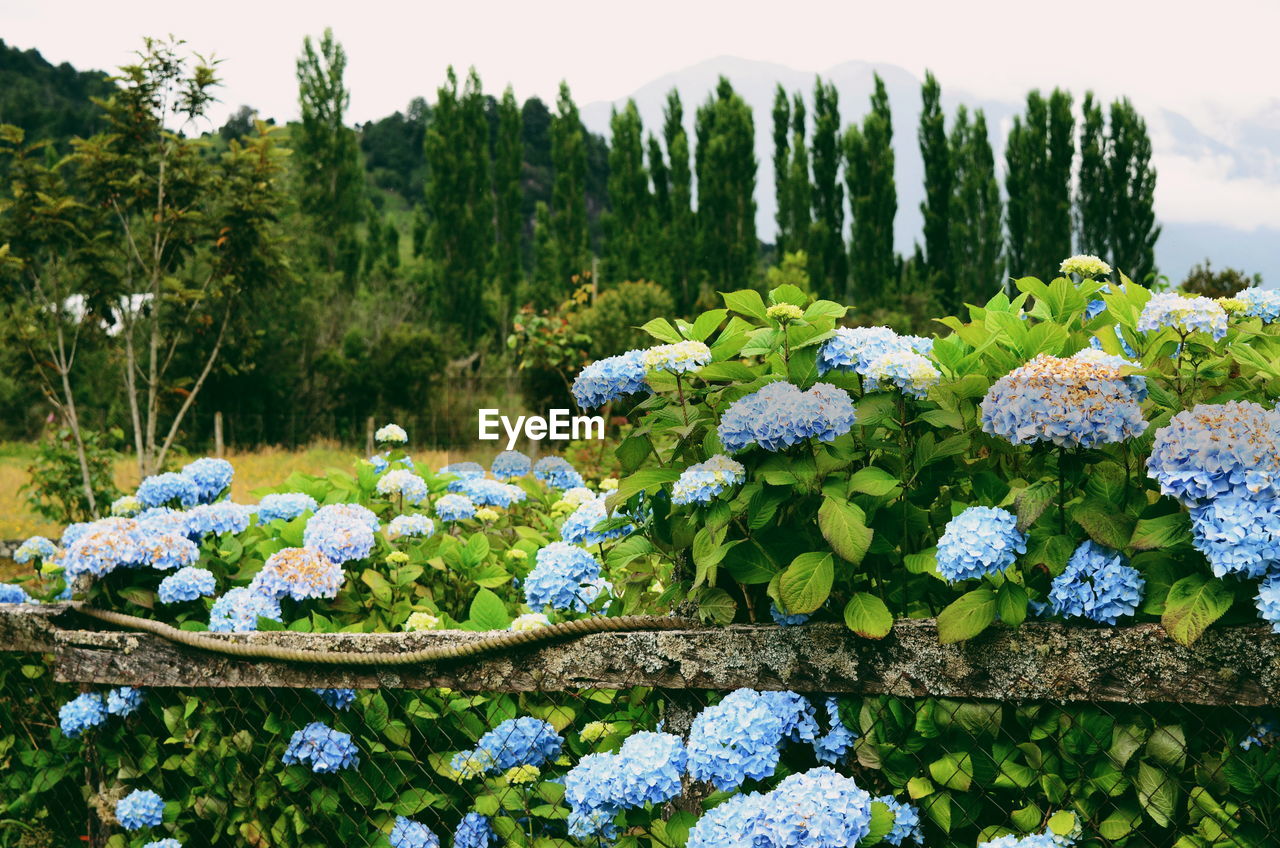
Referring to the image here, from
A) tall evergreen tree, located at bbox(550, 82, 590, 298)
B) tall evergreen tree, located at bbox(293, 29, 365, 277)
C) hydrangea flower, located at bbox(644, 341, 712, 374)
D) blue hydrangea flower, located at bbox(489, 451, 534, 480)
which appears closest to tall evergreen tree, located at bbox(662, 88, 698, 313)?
tall evergreen tree, located at bbox(550, 82, 590, 298)

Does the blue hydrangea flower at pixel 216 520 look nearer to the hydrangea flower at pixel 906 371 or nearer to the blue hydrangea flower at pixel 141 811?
the blue hydrangea flower at pixel 141 811

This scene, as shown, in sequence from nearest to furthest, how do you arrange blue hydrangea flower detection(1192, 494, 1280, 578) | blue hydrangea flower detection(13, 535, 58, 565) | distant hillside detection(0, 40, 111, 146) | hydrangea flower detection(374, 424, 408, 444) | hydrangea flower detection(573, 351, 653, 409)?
1. blue hydrangea flower detection(1192, 494, 1280, 578)
2. hydrangea flower detection(573, 351, 653, 409)
3. blue hydrangea flower detection(13, 535, 58, 565)
4. hydrangea flower detection(374, 424, 408, 444)
5. distant hillside detection(0, 40, 111, 146)

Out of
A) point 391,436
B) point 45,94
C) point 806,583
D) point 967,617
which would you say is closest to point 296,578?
point 391,436

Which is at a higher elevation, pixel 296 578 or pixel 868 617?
pixel 868 617

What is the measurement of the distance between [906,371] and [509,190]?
98.8 ft

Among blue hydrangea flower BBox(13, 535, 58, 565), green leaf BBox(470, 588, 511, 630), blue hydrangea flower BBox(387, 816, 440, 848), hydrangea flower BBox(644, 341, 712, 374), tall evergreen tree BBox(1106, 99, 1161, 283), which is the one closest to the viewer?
hydrangea flower BBox(644, 341, 712, 374)

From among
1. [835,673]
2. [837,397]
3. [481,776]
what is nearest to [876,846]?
[835,673]

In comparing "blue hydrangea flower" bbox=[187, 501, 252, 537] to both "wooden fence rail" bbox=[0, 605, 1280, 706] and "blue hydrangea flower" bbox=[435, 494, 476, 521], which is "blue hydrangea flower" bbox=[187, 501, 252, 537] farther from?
"wooden fence rail" bbox=[0, 605, 1280, 706]

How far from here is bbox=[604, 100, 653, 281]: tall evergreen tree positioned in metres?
27.8

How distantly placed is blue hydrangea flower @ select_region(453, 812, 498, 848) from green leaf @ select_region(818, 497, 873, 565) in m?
1.11

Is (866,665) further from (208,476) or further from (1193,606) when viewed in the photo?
(208,476)

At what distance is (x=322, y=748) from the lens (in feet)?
7.64

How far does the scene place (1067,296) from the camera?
6.56 ft

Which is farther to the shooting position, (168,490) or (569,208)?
(569,208)
